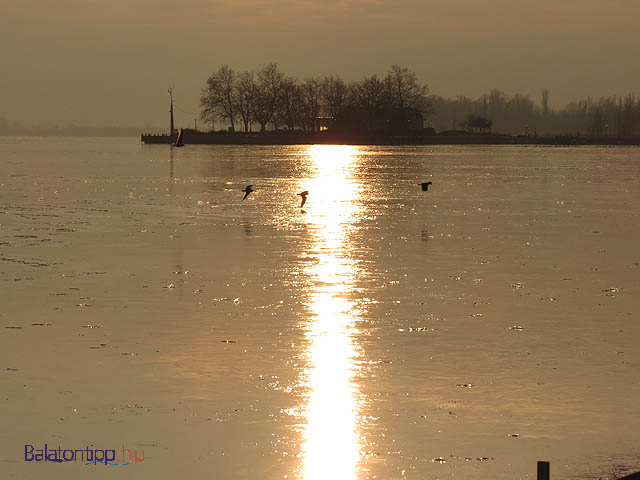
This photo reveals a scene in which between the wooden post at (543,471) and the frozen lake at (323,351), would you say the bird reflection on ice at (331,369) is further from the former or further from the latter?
the wooden post at (543,471)

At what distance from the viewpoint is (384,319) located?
51.9 feet

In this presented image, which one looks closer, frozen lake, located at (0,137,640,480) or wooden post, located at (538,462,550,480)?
wooden post, located at (538,462,550,480)

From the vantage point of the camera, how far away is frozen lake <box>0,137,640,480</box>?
9.62 meters

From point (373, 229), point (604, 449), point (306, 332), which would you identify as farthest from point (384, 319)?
point (373, 229)

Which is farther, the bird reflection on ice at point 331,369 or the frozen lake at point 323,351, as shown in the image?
the frozen lake at point 323,351

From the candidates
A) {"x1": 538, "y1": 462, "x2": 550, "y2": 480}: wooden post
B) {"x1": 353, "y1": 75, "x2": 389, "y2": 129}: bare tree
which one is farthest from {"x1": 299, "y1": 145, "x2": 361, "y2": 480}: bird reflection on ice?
{"x1": 353, "y1": 75, "x2": 389, "y2": 129}: bare tree

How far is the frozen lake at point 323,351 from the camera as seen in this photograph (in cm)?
962

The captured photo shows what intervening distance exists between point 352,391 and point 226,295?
7133 mm

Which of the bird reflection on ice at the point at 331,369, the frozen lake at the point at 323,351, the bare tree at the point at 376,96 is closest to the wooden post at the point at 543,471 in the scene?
the frozen lake at the point at 323,351

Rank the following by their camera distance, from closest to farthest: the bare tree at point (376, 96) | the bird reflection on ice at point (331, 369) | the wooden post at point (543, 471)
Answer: the wooden post at point (543, 471)
the bird reflection on ice at point (331, 369)
the bare tree at point (376, 96)

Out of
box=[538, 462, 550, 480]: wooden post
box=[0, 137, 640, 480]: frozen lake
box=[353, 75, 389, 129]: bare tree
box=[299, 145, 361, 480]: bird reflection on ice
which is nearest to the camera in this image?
box=[538, 462, 550, 480]: wooden post

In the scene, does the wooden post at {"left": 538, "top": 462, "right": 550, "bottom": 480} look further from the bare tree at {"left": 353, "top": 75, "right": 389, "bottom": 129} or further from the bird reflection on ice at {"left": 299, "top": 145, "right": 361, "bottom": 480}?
the bare tree at {"left": 353, "top": 75, "right": 389, "bottom": 129}

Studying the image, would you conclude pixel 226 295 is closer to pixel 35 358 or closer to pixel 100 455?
pixel 35 358

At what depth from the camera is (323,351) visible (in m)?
13.5
